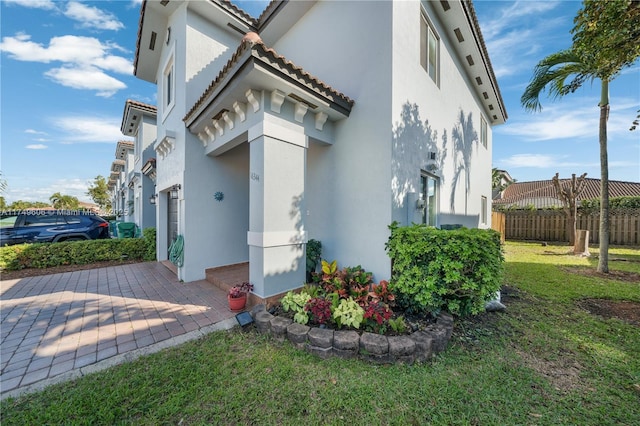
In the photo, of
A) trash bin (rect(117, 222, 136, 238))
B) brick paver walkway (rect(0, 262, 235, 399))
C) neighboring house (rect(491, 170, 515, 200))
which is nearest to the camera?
brick paver walkway (rect(0, 262, 235, 399))

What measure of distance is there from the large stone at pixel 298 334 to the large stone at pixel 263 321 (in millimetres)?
412

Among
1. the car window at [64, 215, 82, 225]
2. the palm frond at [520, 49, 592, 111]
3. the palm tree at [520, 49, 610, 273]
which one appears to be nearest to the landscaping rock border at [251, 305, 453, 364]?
the palm tree at [520, 49, 610, 273]

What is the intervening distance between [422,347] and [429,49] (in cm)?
764

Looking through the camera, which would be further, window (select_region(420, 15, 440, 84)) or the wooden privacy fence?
the wooden privacy fence

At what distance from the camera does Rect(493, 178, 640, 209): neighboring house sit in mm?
21553

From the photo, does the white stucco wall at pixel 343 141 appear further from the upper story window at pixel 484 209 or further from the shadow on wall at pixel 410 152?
the upper story window at pixel 484 209

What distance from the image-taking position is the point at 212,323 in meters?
4.13

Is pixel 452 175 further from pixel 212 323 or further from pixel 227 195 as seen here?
pixel 212 323

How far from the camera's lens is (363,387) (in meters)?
2.69

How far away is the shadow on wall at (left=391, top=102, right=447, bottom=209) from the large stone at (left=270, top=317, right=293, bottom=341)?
10.2ft

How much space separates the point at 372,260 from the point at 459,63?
28.5 feet

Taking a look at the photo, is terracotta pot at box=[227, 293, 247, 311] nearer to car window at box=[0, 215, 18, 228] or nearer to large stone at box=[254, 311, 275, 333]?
large stone at box=[254, 311, 275, 333]

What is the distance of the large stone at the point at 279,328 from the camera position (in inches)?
141

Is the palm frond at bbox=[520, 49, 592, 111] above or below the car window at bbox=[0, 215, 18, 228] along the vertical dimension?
above
